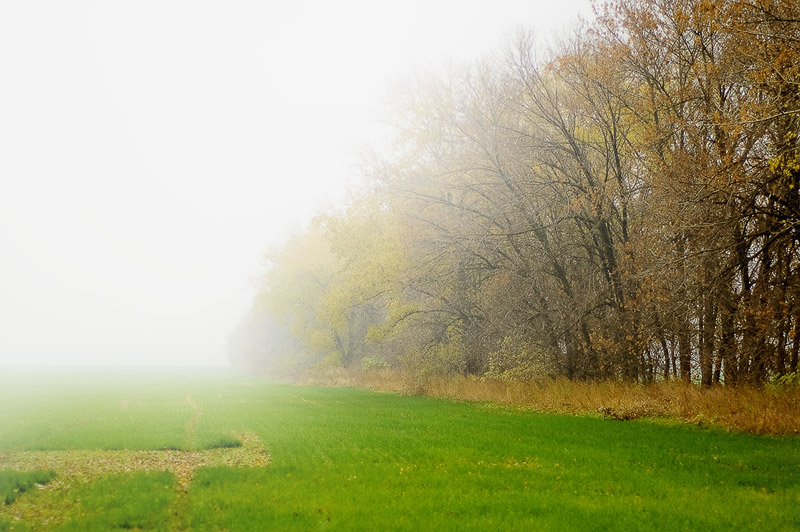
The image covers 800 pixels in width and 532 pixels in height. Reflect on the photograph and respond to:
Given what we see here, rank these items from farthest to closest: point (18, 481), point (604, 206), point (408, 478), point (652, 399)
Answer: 1. point (604, 206)
2. point (652, 399)
3. point (18, 481)
4. point (408, 478)

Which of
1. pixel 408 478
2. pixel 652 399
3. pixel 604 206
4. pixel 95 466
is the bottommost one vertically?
pixel 95 466

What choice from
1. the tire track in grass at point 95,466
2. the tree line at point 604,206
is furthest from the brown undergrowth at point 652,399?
the tire track in grass at point 95,466

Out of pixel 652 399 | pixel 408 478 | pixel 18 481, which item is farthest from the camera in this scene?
pixel 652 399

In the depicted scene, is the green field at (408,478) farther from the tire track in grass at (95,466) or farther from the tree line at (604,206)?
the tree line at (604,206)

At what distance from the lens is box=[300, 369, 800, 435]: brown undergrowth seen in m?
14.6

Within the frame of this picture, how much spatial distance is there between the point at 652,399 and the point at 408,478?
11.5m

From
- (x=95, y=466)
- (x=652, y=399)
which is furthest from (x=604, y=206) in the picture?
(x=95, y=466)

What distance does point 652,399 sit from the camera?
19062 mm

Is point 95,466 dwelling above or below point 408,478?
below

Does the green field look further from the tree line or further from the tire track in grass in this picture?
the tree line

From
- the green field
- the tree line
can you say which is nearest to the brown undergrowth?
the green field

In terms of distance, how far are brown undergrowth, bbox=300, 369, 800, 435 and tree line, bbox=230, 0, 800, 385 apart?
1153 millimetres

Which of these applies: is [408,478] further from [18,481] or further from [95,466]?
[18,481]

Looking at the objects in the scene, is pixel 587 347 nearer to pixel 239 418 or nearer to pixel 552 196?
pixel 552 196
